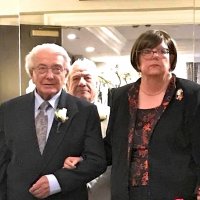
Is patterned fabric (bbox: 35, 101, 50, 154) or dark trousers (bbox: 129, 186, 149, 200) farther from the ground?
patterned fabric (bbox: 35, 101, 50, 154)

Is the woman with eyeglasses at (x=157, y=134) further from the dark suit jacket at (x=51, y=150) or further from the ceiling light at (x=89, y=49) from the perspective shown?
the ceiling light at (x=89, y=49)

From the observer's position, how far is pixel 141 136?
205 centimetres

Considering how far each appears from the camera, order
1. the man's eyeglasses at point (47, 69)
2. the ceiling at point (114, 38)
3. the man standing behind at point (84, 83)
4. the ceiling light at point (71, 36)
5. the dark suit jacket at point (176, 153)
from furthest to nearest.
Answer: the ceiling light at point (71, 36), the ceiling at point (114, 38), the man standing behind at point (84, 83), the man's eyeglasses at point (47, 69), the dark suit jacket at point (176, 153)

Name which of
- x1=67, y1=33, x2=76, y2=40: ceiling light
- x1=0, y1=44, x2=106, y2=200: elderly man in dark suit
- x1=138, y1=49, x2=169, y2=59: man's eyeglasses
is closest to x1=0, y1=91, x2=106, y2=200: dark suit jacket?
x1=0, y1=44, x2=106, y2=200: elderly man in dark suit

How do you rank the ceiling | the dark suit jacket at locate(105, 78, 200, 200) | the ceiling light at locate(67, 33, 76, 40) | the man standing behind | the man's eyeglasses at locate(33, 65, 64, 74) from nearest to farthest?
the dark suit jacket at locate(105, 78, 200, 200) < the man's eyeglasses at locate(33, 65, 64, 74) < the man standing behind < the ceiling < the ceiling light at locate(67, 33, 76, 40)

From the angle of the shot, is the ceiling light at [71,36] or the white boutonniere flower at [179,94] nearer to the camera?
the white boutonniere flower at [179,94]

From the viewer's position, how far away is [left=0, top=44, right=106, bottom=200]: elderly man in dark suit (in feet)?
6.70

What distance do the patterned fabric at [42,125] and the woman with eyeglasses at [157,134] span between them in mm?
325

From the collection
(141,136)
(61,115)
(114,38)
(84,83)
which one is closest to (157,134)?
(141,136)

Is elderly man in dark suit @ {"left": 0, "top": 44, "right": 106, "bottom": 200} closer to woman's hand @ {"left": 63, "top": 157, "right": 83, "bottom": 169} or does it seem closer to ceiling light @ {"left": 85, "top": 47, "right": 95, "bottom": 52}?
woman's hand @ {"left": 63, "top": 157, "right": 83, "bottom": 169}

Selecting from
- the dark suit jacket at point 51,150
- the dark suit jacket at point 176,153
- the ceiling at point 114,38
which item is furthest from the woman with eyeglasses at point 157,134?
the ceiling at point 114,38

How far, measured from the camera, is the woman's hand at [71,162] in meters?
2.02

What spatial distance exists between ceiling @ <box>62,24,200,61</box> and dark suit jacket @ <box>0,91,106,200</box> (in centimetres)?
160

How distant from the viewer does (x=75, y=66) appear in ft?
9.48
